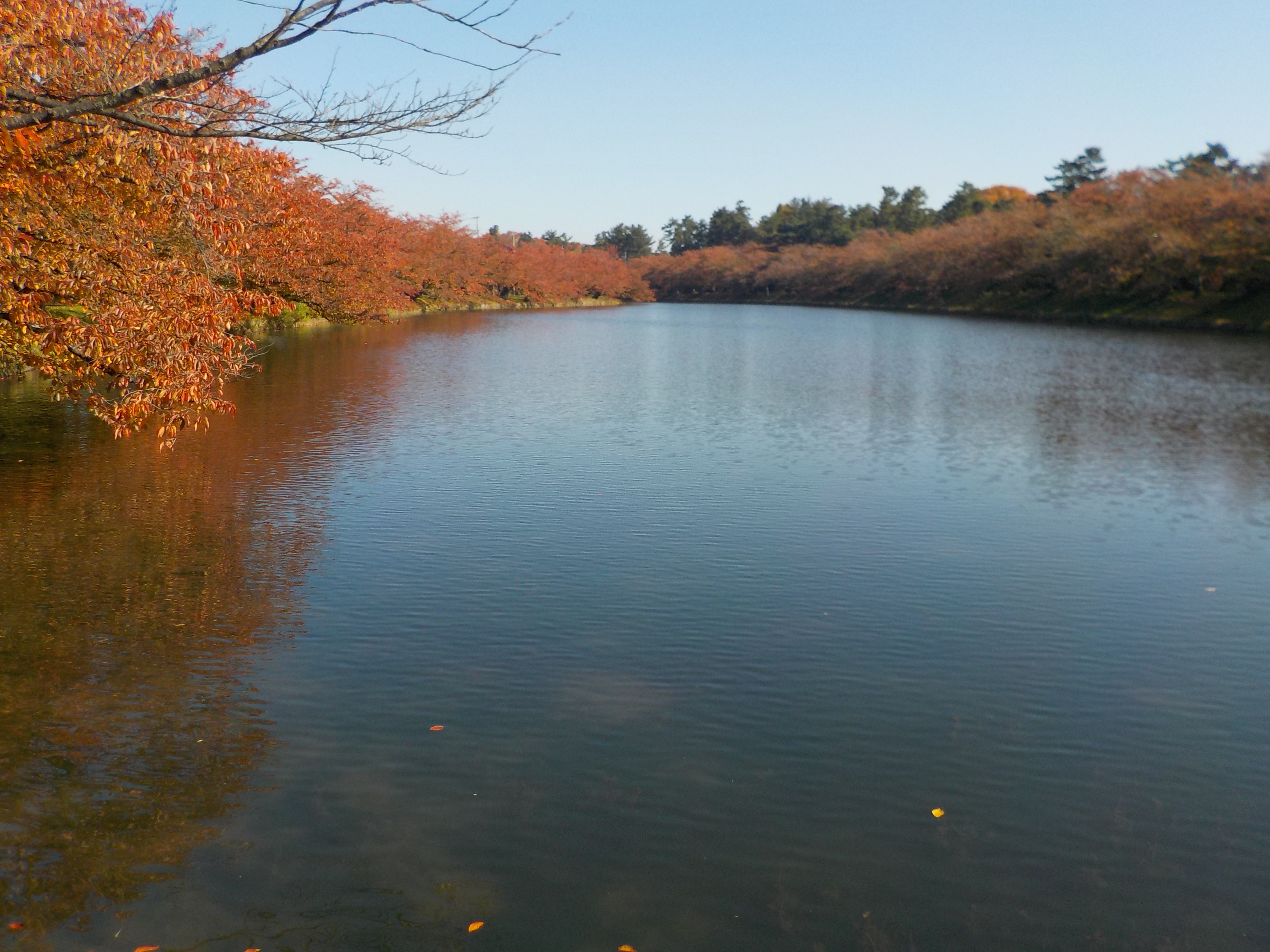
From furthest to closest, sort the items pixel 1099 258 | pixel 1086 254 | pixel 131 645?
pixel 1086 254
pixel 1099 258
pixel 131 645

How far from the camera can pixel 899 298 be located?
92.9m

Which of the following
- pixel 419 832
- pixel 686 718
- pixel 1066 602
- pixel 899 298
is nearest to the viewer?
pixel 419 832

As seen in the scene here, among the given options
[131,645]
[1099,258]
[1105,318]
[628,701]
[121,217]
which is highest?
[1099,258]

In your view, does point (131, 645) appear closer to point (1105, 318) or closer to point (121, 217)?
point (121, 217)

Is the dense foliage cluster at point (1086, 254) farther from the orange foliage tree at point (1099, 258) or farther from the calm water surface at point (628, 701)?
the calm water surface at point (628, 701)

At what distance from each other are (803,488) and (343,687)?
8127 millimetres

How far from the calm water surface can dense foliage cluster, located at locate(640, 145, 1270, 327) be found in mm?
45004

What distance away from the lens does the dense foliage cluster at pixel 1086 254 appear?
177 ft

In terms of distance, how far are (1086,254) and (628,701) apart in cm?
6827

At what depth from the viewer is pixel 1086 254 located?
66250 millimetres

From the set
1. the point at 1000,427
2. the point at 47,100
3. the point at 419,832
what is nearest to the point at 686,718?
the point at 419,832

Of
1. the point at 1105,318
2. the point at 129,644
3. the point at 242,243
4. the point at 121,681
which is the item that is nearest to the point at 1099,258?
the point at 1105,318

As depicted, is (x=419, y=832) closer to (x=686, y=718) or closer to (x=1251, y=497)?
(x=686, y=718)

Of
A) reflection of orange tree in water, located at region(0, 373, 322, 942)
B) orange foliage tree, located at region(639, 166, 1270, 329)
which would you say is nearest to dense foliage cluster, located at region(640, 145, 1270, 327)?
orange foliage tree, located at region(639, 166, 1270, 329)
